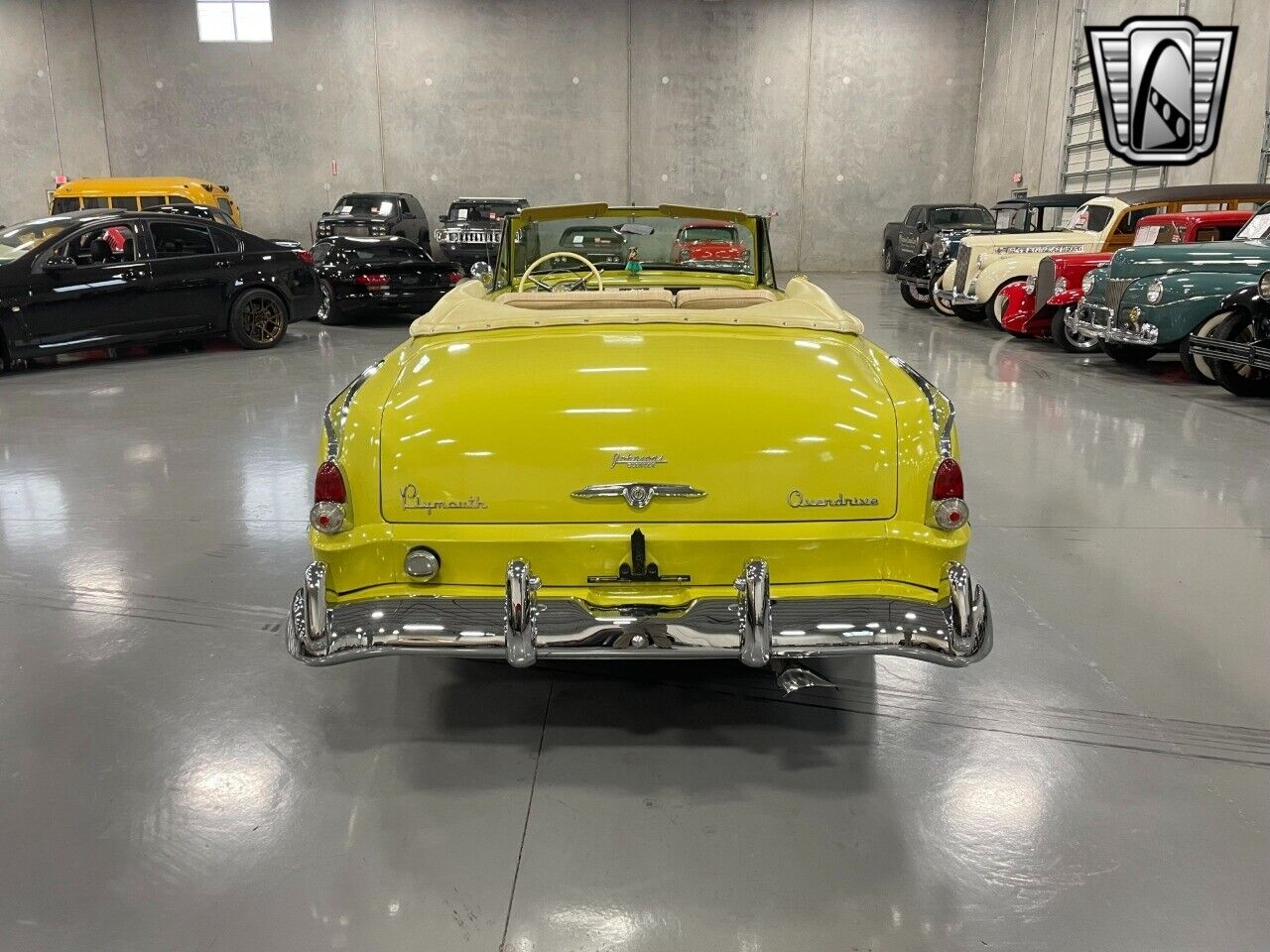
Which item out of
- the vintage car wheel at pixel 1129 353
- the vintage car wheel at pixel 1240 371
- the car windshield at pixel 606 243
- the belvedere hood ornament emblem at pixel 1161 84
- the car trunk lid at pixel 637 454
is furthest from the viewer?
the belvedere hood ornament emblem at pixel 1161 84

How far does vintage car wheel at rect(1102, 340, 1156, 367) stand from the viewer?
8.94 metres

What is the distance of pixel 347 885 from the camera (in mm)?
2062

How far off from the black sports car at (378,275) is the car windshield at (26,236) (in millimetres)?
3191

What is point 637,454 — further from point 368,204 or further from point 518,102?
point 518,102

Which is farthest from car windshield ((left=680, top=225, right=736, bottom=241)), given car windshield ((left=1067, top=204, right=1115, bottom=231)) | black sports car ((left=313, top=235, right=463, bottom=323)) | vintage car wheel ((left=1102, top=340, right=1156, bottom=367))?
car windshield ((left=1067, top=204, right=1115, bottom=231))

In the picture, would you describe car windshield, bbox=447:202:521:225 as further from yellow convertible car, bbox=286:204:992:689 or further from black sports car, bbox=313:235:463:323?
yellow convertible car, bbox=286:204:992:689

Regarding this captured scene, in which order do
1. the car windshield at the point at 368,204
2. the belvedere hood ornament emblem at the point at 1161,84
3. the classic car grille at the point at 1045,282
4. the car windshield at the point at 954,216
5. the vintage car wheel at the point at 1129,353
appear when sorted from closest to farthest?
the vintage car wheel at the point at 1129,353 < the classic car grille at the point at 1045,282 < the belvedere hood ornament emblem at the point at 1161,84 < the car windshield at the point at 368,204 < the car windshield at the point at 954,216

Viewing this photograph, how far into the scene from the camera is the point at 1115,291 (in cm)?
847

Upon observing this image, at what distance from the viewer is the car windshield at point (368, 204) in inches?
675

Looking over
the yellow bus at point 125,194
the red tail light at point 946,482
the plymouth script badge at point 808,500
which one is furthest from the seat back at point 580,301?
the yellow bus at point 125,194

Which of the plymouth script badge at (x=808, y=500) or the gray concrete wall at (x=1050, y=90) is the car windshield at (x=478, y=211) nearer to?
the gray concrete wall at (x=1050, y=90)

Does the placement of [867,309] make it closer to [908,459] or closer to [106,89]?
[908,459]

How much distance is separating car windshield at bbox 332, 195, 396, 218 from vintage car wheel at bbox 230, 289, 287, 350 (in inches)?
302

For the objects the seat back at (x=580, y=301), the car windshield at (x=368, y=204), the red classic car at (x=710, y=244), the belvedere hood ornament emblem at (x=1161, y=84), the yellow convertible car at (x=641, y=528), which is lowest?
the yellow convertible car at (x=641, y=528)
